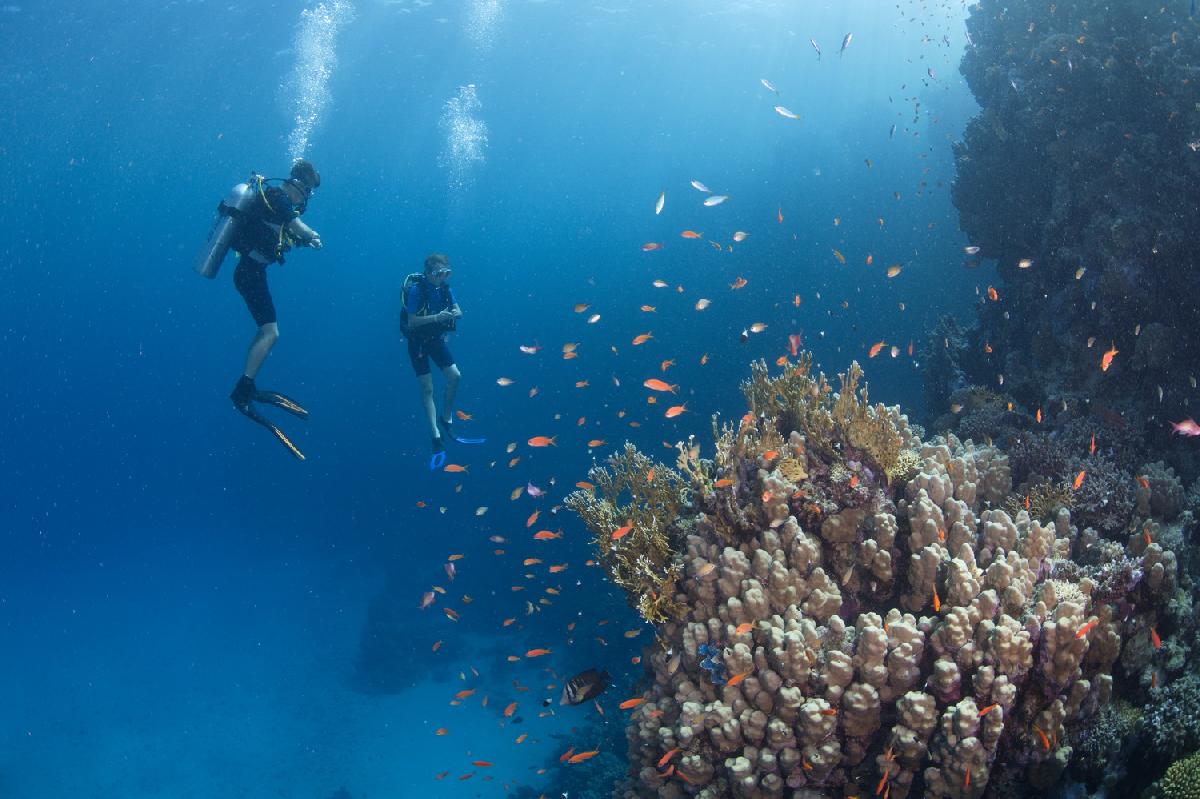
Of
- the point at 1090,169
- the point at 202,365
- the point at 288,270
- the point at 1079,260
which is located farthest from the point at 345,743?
the point at 288,270

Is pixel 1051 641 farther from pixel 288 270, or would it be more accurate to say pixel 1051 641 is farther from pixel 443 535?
pixel 288 270

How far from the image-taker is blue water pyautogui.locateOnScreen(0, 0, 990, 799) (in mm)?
19703

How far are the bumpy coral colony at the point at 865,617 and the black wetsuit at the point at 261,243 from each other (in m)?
6.90

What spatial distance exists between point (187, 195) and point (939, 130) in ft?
240

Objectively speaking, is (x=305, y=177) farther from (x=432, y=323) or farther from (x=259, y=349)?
(x=432, y=323)

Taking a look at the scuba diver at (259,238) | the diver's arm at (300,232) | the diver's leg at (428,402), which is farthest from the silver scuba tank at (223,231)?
the diver's leg at (428,402)

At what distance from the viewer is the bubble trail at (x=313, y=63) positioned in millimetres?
28312

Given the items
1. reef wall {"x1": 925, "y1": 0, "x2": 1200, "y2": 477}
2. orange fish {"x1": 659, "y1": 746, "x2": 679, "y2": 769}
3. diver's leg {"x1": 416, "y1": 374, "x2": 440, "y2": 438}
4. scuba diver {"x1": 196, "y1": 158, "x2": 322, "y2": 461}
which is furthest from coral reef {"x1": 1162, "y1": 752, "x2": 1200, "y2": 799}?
diver's leg {"x1": 416, "y1": 374, "x2": 440, "y2": 438}

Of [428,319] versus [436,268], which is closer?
[428,319]

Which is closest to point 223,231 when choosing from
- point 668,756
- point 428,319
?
point 428,319

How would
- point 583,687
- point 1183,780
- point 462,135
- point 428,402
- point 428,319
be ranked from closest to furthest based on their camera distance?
point 1183,780 < point 583,687 < point 428,319 < point 428,402 < point 462,135

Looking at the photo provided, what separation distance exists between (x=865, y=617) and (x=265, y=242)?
31.6 ft

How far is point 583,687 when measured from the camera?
588 centimetres

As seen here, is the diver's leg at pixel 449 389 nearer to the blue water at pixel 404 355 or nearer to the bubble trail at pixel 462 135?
the blue water at pixel 404 355
